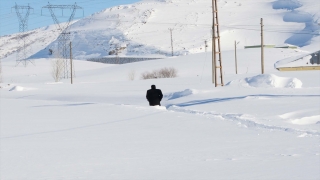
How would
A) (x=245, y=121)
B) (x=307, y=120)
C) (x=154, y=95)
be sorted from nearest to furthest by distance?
(x=245, y=121), (x=307, y=120), (x=154, y=95)

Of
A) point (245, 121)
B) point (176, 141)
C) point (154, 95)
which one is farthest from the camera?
point (154, 95)

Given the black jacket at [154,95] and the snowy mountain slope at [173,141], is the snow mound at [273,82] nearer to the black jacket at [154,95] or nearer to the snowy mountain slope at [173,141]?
the snowy mountain slope at [173,141]

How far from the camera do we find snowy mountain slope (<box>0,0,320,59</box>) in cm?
15262

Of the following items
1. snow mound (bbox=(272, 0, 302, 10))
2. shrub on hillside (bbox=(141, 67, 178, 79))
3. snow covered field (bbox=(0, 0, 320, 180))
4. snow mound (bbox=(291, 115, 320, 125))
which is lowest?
shrub on hillside (bbox=(141, 67, 178, 79))

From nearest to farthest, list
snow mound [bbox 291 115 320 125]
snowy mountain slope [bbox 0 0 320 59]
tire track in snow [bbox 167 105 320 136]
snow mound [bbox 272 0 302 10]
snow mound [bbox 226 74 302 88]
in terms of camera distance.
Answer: tire track in snow [bbox 167 105 320 136]
snow mound [bbox 291 115 320 125]
snow mound [bbox 226 74 302 88]
snowy mountain slope [bbox 0 0 320 59]
snow mound [bbox 272 0 302 10]

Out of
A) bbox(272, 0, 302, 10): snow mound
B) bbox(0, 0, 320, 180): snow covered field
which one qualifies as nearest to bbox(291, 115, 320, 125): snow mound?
bbox(0, 0, 320, 180): snow covered field

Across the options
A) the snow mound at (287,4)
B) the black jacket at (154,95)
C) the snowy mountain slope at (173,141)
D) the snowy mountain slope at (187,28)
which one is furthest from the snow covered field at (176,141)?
the snow mound at (287,4)

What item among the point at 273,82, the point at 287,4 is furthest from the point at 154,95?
the point at 287,4

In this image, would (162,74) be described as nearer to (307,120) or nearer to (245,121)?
(307,120)

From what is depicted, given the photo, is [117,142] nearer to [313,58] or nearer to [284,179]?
[284,179]

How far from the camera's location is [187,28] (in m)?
174

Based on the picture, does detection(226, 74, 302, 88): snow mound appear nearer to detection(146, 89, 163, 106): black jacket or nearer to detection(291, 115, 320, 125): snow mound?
detection(146, 89, 163, 106): black jacket

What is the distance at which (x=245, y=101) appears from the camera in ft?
82.3

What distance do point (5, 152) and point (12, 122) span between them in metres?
8.28
